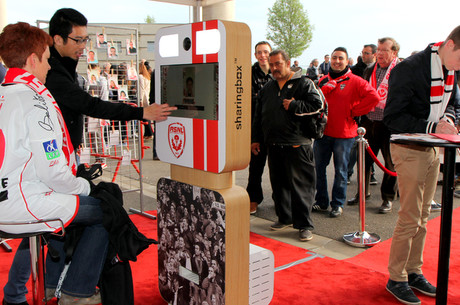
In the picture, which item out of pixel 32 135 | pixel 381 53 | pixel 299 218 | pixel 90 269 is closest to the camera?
pixel 32 135

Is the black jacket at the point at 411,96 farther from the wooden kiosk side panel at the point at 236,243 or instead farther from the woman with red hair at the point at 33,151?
the woman with red hair at the point at 33,151

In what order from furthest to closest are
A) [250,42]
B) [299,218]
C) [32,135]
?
1. [299,218]
2. [250,42]
3. [32,135]

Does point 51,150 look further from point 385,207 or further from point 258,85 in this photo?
point 385,207

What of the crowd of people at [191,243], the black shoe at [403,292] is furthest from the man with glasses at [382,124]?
the crowd of people at [191,243]

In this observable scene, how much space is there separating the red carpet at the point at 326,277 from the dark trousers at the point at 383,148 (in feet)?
3.30

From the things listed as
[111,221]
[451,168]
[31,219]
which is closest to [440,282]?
[451,168]

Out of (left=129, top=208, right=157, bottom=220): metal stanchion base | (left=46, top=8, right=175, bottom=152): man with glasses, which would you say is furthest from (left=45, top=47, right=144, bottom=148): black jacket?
(left=129, top=208, right=157, bottom=220): metal stanchion base

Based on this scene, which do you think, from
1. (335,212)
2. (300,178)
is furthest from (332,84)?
(335,212)

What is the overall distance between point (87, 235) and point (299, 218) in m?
2.13

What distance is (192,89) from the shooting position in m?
2.08

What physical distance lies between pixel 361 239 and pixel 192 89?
2327 mm

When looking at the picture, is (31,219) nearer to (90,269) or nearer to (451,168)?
(90,269)

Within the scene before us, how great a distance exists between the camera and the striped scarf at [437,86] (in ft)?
8.23

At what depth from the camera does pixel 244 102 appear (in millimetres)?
1963
